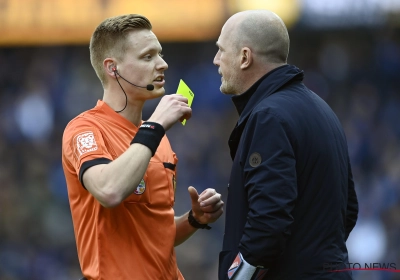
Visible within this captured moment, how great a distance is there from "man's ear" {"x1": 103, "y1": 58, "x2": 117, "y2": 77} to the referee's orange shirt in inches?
10.4

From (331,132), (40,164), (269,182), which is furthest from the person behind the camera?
(40,164)

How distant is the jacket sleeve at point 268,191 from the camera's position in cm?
336

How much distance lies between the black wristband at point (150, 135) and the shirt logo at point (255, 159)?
1.64ft

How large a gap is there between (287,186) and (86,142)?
1061mm

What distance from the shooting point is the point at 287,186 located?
3.38 m

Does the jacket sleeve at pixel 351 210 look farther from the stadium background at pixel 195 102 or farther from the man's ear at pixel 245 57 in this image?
the stadium background at pixel 195 102

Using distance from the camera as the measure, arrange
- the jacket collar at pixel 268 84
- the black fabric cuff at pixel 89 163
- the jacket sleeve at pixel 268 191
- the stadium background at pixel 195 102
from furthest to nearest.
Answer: the stadium background at pixel 195 102 < the jacket collar at pixel 268 84 < the black fabric cuff at pixel 89 163 < the jacket sleeve at pixel 268 191

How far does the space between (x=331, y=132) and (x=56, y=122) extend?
837 centimetres

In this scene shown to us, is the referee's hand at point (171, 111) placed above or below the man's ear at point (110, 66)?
below

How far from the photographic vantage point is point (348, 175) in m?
3.92

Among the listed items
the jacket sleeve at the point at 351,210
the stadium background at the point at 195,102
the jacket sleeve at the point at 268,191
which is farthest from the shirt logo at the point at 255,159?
the stadium background at the point at 195,102

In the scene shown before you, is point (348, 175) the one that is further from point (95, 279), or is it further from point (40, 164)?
point (40, 164)

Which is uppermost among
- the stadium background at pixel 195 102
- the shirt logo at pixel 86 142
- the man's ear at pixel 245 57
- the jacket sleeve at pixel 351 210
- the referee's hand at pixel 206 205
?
the man's ear at pixel 245 57

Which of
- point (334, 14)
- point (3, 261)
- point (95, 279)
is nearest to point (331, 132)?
point (95, 279)
